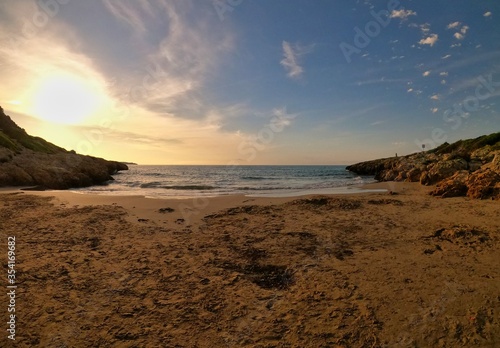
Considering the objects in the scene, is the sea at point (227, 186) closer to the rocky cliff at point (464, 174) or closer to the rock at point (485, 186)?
the rocky cliff at point (464, 174)

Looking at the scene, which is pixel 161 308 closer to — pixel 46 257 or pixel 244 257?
pixel 244 257

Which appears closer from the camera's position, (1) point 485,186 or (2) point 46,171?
(1) point 485,186

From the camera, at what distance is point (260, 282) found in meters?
5.59

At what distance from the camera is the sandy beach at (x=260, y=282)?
12.8ft

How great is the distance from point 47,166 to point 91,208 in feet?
63.0

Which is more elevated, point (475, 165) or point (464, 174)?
point (475, 165)

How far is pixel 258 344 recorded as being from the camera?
375 centimetres

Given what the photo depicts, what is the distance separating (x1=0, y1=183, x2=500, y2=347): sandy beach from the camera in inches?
154

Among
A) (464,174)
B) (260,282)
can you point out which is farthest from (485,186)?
(260,282)

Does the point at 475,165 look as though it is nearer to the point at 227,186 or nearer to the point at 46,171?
the point at 227,186

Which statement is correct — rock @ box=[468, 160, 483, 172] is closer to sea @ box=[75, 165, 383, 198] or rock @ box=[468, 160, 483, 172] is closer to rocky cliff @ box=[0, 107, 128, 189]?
sea @ box=[75, 165, 383, 198]

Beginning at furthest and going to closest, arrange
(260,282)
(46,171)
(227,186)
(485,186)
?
(227,186) < (46,171) < (485,186) < (260,282)

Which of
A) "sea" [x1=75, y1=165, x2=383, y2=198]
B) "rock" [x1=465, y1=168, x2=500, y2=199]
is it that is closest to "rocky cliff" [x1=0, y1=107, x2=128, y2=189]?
"sea" [x1=75, y1=165, x2=383, y2=198]

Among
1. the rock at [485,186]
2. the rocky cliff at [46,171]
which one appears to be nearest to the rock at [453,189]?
the rock at [485,186]
